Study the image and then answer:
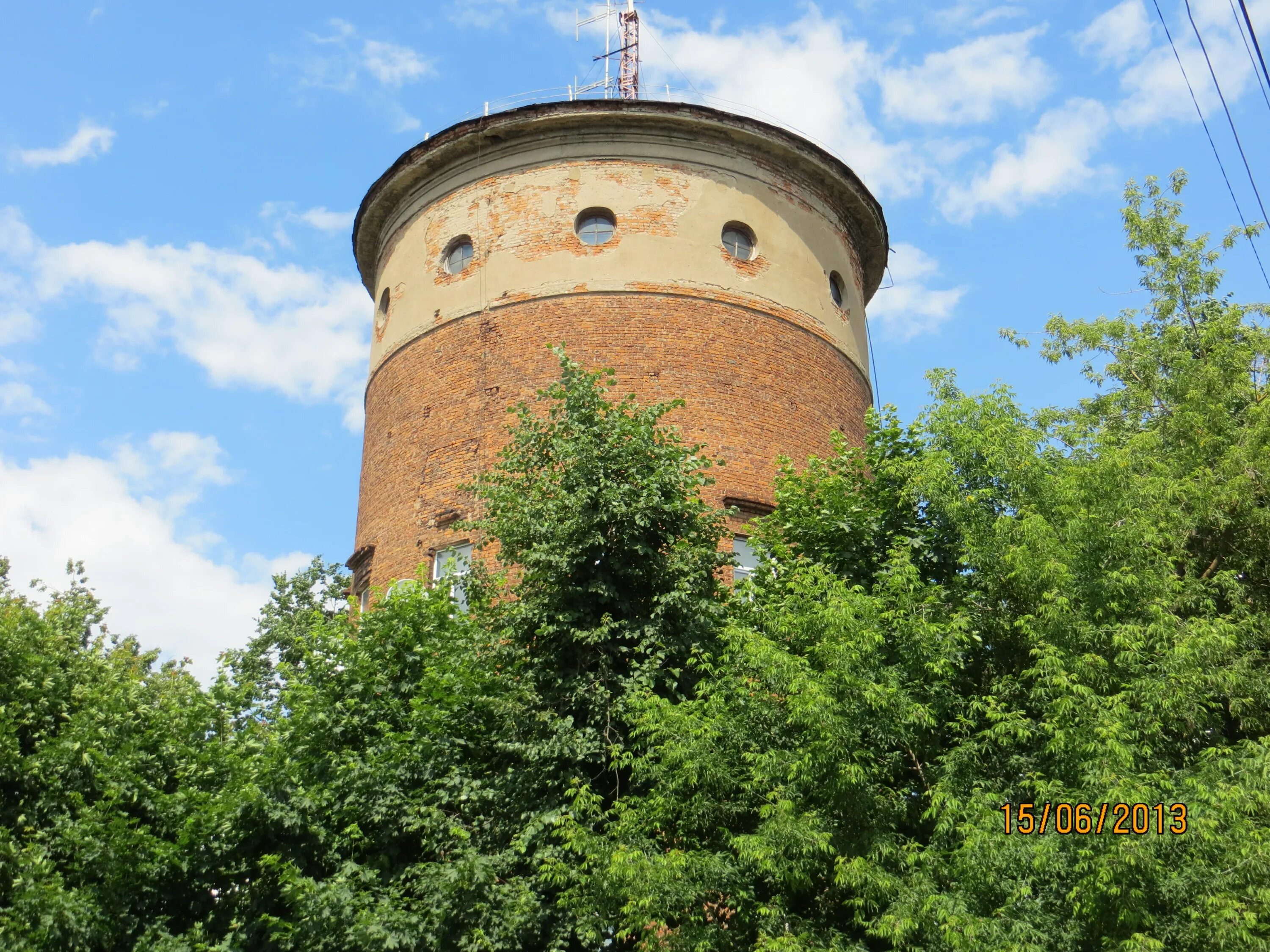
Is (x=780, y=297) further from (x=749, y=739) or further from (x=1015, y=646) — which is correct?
(x=749, y=739)

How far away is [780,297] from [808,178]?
96.4 inches

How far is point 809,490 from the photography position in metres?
13.8

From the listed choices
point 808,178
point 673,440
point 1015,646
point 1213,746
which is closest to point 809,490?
point 673,440

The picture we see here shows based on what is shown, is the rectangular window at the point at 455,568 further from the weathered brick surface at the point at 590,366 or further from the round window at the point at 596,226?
the round window at the point at 596,226

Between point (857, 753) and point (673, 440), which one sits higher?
point (673, 440)

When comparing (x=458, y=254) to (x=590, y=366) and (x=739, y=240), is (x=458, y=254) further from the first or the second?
(x=739, y=240)

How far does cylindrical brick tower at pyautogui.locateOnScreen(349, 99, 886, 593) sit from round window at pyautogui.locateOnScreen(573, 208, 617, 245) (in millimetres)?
36

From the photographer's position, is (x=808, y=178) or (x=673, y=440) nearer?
(x=673, y=440)

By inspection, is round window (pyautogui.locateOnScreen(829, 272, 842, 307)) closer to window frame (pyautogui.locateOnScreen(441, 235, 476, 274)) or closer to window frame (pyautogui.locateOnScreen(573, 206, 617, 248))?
window frame (pyautogui.locateOnScreen(573, 206, 617, 248))

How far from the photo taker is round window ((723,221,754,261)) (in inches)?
708

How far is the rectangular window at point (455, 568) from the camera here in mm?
13672

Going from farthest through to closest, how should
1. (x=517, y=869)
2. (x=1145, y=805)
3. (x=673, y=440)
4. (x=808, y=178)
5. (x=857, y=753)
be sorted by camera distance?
(x=808, y=178) → (x=673, y=440) → (x=517, y=869) → (x=857, y=753) → (x=1145, y=805)

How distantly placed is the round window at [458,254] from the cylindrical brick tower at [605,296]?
0.03 metres

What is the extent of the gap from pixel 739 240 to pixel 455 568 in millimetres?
7237
